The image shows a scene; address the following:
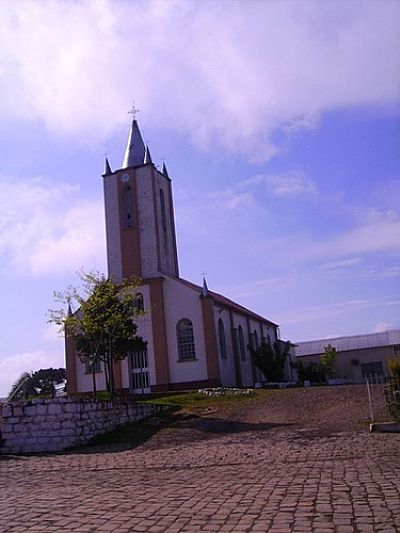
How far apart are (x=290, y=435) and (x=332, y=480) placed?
22.0 ft

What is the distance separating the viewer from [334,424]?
1608cm

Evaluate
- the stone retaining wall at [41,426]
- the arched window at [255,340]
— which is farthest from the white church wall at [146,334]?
the stone retaining wall at [41,426]

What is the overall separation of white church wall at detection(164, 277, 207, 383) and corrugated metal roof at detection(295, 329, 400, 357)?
Answer: 37128 millimetres

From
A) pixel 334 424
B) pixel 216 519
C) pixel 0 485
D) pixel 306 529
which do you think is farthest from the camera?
pixel 334 424

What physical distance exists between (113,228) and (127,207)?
1.77 meters

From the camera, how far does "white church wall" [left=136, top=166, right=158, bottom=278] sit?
40.9 m

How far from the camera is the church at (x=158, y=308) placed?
1519 inches

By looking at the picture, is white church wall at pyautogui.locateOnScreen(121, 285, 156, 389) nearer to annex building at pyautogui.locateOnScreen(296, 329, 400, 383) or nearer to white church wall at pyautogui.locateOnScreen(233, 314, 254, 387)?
white church wall at pyautogui.locateOnScreen(233, 314, 254, 387)

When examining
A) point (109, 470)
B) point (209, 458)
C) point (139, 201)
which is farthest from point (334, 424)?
point (139, 201)

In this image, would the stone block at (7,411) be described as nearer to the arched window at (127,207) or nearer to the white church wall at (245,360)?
the arched window at (127,207)

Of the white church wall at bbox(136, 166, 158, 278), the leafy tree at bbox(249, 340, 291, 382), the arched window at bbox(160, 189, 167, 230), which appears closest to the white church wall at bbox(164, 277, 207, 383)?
the white church wall at bbox(136, 166, 158, 278)

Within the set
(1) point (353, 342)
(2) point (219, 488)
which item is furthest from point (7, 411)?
(1) point (353, 342)

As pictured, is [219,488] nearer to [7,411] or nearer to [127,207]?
[7,411]

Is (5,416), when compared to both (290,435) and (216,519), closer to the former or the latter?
(290,435)
